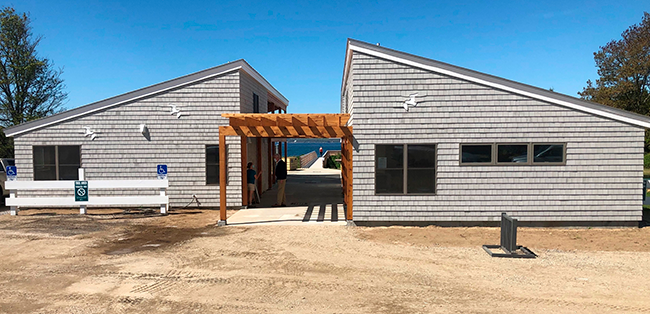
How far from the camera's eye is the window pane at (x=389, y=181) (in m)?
9.41

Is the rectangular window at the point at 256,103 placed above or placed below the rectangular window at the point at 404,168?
above

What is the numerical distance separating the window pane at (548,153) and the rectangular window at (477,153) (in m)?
1.12

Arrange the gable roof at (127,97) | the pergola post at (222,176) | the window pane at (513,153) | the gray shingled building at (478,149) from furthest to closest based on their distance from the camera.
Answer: the gable roof at (127,97), the pergola post at (222,176), the window pane at (513,153), the gray shingled building at (478,149)

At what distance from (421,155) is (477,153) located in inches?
54.9

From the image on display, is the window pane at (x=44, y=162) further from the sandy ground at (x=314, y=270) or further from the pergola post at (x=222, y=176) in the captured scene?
the pergola post at (x=222, y=176)

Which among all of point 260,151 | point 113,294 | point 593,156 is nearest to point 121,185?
point 260,151

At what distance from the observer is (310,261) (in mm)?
6625

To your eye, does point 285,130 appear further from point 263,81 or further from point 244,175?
point 263,81

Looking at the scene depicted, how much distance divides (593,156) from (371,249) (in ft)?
20.4

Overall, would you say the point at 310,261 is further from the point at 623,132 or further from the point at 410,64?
the point at 623,132

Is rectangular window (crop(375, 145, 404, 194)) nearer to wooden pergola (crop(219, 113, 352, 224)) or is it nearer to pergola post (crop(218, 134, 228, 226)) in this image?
wooden pergola (crop(219, 113, 352, 224))

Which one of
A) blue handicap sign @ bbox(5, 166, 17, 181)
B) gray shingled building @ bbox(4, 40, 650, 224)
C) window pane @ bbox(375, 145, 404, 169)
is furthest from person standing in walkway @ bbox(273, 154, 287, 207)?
blue handicap sign @ bbox(5, 166, 17, 181)

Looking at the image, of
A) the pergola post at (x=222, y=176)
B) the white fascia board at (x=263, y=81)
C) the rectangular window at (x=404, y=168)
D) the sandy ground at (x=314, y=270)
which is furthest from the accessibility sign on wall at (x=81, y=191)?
the rectangular window at (x=404, y=168)

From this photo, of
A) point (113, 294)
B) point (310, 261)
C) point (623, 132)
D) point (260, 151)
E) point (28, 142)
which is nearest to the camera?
point (113, 294)
